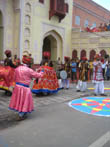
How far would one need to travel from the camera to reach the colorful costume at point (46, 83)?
307 inches

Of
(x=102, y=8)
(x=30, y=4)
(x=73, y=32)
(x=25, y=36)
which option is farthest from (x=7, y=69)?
(x=102, y=8)

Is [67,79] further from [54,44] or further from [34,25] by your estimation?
[54,44]

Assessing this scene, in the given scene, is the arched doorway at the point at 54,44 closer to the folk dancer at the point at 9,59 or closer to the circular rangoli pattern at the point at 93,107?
the folk dancer at the point at 9,59

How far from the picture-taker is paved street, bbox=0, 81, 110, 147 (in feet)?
11.9

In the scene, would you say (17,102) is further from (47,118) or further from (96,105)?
(96,105)

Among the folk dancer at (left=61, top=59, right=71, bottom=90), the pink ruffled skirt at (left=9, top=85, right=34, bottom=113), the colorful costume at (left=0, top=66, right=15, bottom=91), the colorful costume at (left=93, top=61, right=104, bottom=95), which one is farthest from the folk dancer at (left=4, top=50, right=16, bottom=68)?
the folk dancer at (left=61, top=59, right=71, bottom=90)

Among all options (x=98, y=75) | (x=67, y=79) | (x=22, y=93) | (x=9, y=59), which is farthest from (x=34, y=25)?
(x=22, y=93)

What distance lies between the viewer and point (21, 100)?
4875mm

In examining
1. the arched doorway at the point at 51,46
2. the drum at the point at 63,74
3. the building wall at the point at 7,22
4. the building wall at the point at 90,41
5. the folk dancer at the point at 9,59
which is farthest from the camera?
the arched doorway at the point at 51,46

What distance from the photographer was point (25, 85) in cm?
499

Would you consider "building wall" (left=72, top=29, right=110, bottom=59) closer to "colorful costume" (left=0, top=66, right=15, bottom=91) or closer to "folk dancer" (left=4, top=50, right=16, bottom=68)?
"colorful costume" (left=0, top=66, right=15, bottom=91)

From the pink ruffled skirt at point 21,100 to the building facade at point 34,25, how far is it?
11.7m

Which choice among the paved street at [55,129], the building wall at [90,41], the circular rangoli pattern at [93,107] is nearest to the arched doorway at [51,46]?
the building wall at [90,41]

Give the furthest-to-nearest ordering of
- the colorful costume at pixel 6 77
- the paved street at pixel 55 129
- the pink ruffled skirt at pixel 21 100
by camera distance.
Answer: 1. the colorful costume at pixel 6 77
2. the pink ruffled skirt at pixel 21 100
3. the paved street at pixel 55 129
